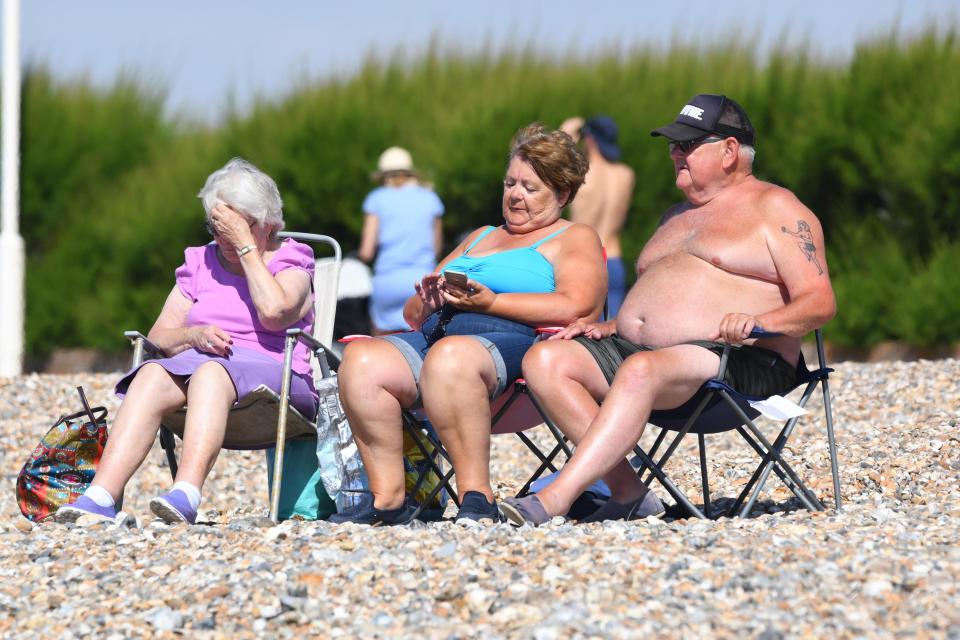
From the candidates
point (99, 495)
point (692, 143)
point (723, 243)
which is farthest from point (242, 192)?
point (723, 243)

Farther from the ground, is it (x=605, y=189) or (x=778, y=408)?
(x=778, y=408)

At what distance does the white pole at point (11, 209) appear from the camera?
913 centimetres

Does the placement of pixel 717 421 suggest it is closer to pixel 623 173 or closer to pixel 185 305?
A: pixel 185 305

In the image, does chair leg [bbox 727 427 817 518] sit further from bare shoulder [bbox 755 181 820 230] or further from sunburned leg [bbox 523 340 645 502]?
Result: bare shoulder [bbox 755 181 820 230]

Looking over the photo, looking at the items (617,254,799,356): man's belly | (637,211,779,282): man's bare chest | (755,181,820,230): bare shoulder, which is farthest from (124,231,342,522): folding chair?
(755,181,820,230): bare shoulder

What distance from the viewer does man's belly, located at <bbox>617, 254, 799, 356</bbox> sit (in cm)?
414

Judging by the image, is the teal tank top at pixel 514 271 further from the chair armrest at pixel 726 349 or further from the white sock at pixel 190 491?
the white sock at pixel 190 491

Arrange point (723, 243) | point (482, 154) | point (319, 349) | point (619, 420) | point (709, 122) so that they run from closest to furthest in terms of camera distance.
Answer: point (619, 420) → point (723, 243) → point (709, 122) → point (319, 349) → point (482, 154)

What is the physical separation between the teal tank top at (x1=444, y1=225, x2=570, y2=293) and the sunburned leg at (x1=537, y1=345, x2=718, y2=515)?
1.84 ft

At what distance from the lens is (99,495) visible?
167 inches

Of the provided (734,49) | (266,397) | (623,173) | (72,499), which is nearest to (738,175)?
(266,397)

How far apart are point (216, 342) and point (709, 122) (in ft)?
5.39

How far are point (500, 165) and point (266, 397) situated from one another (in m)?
5.97

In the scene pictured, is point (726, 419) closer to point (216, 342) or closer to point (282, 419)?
point (282, 419)
